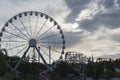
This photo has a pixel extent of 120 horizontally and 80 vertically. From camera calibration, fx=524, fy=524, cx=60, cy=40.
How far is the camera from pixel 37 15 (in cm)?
11062

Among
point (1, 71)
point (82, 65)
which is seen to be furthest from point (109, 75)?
point (82, 65)

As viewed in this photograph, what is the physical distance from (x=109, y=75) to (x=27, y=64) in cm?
2751

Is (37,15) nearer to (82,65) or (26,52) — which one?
(26,52)

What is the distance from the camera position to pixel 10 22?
108812 mm

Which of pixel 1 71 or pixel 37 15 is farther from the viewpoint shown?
pixel 37 15

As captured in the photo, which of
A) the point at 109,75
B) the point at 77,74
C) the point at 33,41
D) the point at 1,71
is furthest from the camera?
the point at 77,74

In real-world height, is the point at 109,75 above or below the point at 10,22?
below

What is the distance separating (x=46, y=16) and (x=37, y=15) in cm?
191

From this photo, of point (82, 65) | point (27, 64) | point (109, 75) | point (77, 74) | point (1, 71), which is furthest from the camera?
point (82, 65)

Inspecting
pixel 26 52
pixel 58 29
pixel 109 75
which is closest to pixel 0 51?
pixel 26 52

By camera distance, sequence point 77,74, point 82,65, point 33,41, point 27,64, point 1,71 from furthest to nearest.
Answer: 1. point 82,65
2. point 77,74
3. point 27,64
4. point 33,41
5. point 1,71

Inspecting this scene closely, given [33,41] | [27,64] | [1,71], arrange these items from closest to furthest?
1. [1,71]
2. [33,41]
3. [27,64]

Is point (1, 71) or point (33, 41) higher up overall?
point (33, 41)

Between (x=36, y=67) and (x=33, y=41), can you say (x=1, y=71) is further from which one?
(x=36, y=67)
